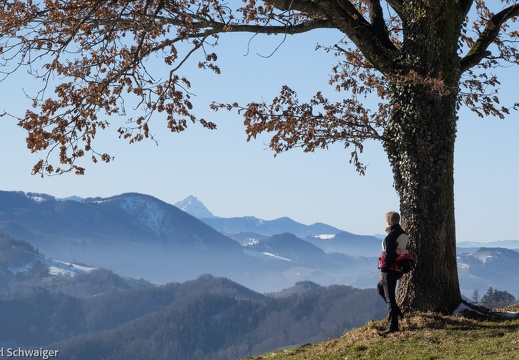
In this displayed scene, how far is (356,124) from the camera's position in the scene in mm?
18406

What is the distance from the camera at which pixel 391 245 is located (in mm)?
15156

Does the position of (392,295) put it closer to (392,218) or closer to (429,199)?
(392,218)

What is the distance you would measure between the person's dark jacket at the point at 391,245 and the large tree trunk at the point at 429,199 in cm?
184

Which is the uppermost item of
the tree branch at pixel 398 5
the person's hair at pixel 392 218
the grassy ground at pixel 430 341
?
the tree branch at pixel 398 5

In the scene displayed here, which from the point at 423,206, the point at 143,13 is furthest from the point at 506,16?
the point at 143,13

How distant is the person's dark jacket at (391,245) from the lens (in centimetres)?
1509

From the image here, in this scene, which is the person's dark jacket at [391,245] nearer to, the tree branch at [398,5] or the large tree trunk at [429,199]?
the large tree trunk at [429,199]

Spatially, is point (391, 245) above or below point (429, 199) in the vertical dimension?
below

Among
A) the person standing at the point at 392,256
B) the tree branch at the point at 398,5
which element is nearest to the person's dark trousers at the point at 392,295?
the person standing at the point at 392,256

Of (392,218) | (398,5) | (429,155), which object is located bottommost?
(392,218)

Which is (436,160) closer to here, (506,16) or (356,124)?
(356,124)

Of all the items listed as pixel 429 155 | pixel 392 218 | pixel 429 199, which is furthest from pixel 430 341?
pixel 429 155

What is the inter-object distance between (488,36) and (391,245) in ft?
25.3

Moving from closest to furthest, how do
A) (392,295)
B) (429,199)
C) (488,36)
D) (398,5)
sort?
(392,295)
(429,199)
(398,5)
(488,36)
